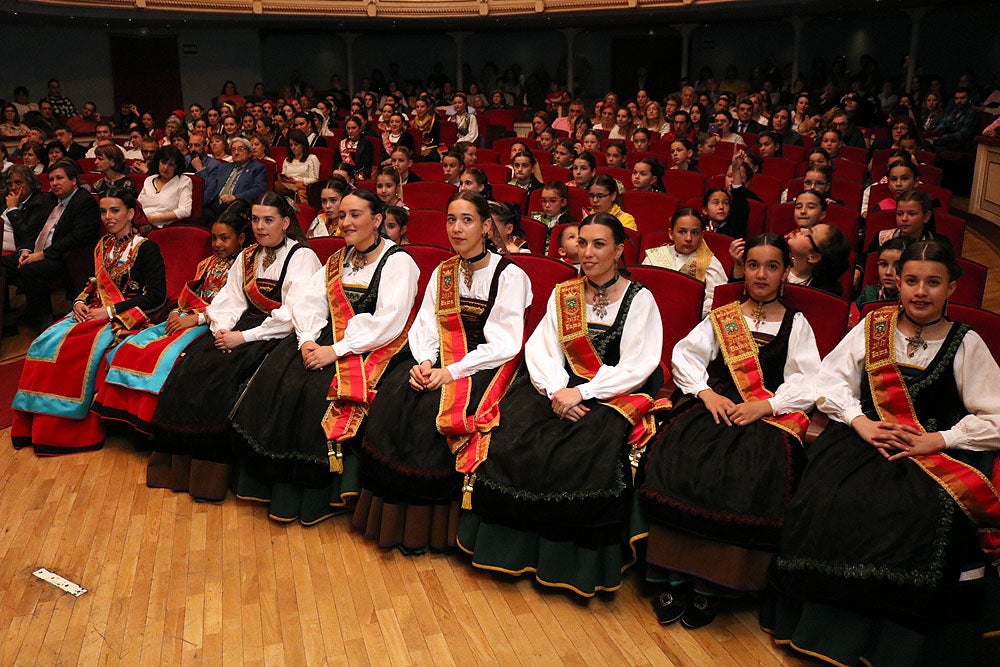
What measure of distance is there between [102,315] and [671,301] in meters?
2.50

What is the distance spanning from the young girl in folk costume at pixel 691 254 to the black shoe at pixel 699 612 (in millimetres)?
1457

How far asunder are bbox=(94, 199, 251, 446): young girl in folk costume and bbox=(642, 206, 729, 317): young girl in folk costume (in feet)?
6.35

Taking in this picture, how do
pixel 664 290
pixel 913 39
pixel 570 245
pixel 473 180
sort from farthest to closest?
pixel 913 39 < pixel 473 180 < pixel 570 245 < pixel 664 290

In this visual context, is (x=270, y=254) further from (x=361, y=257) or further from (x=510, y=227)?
(x=510, y=227)

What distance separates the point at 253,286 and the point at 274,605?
1463 mm

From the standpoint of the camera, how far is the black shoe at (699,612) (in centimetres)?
244

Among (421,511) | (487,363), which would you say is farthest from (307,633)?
(487,363)

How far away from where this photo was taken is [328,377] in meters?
3.06

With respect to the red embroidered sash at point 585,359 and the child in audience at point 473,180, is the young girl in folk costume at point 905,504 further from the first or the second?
the child in audience at point 473,180

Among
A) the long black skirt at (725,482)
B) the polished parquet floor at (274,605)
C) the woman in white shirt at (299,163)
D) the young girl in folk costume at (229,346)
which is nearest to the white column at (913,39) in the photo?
the woman in white shirt at (299,163)

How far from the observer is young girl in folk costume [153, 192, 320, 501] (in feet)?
10.5

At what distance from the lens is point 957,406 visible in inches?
95.7

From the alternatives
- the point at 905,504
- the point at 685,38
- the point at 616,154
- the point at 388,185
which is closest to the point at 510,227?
the point at 388,185

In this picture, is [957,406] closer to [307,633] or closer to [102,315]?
[307,633]
